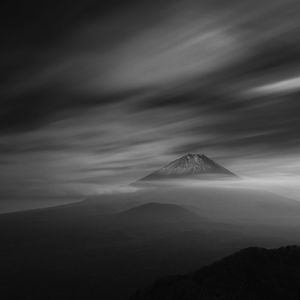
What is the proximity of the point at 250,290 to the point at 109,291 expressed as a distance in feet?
332

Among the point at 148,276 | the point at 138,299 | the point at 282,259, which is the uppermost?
the point at 282,259

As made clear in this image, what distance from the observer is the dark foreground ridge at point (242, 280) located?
3435 inches

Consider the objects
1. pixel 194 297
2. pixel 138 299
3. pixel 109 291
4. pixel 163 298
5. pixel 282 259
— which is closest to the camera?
pixel 194 297

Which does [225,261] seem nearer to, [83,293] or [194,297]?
[194,297]

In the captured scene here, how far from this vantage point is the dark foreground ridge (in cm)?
8725

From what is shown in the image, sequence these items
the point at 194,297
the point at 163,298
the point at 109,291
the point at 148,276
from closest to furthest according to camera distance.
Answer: the point at 194,297, the point at 163,298, the point at 109,291, the point at 148,276

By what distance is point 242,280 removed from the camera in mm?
96688

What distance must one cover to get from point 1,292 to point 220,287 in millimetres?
142414

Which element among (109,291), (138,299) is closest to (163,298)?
(138,299)

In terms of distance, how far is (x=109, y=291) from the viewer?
6565 inches

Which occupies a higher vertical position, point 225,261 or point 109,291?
point 225,261

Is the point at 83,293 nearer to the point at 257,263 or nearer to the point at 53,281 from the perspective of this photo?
the point at 53,281

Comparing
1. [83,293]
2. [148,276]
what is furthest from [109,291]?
[148,276]

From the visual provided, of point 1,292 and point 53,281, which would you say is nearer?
point 1,292
